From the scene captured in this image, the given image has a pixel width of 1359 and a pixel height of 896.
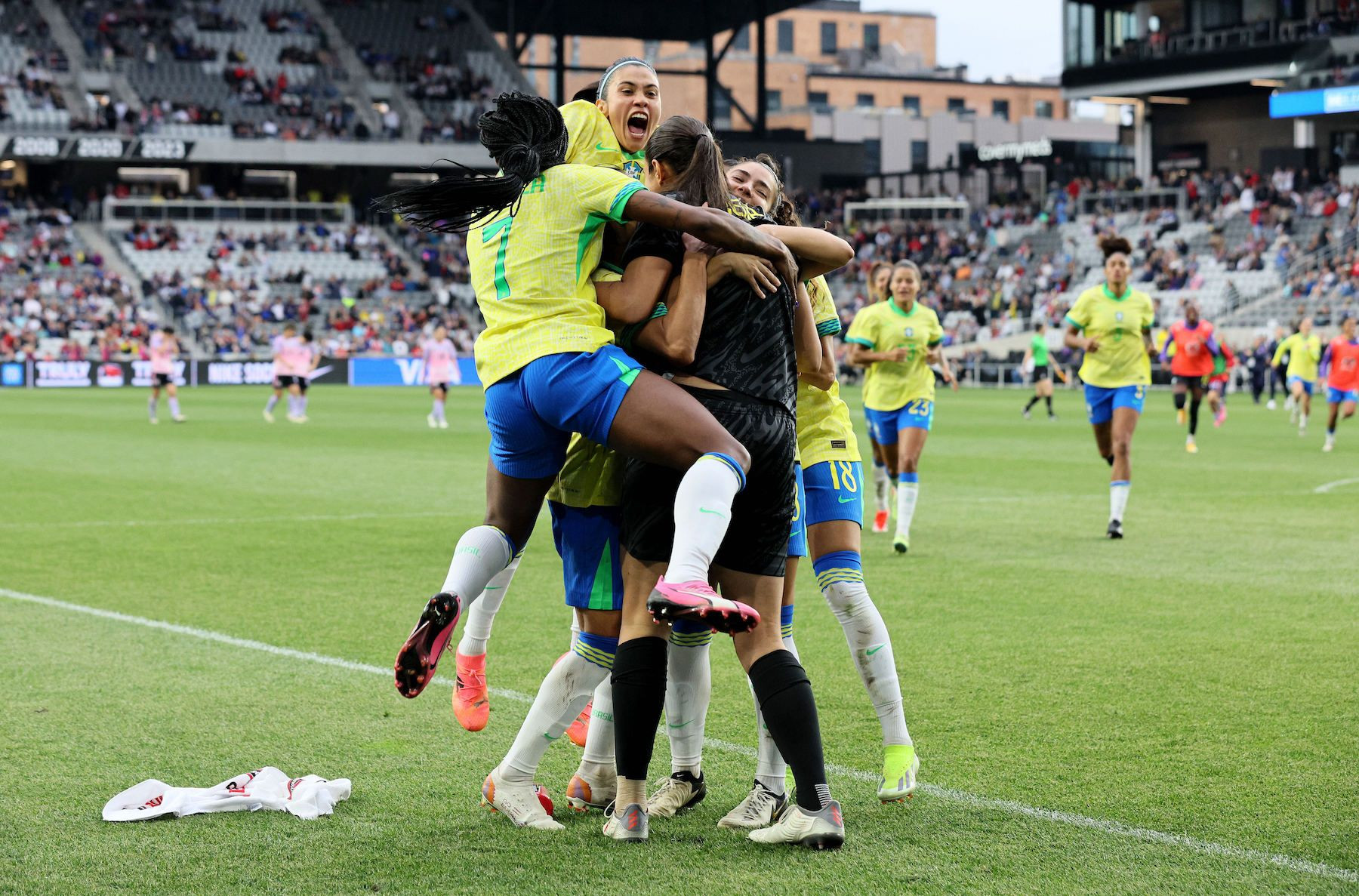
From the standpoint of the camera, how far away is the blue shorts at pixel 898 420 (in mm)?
12141

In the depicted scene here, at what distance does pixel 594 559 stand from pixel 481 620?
59 centimetres

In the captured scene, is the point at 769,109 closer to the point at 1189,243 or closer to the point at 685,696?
the point at 1189,243

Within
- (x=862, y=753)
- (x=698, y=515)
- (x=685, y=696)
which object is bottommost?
(x=862, y=753)

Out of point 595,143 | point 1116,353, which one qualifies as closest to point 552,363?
point 595,143

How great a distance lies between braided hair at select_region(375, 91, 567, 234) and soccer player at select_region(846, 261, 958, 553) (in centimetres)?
725

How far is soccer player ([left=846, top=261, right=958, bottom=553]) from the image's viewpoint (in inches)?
471

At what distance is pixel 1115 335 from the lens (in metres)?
12.9

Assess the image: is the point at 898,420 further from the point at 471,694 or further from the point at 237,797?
the point at 237,797

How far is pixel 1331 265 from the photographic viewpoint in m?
43.4

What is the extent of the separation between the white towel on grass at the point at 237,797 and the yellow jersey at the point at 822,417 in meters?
1.87

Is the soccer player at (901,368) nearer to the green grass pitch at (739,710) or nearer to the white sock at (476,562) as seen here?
the green grass pitch at (739,710)

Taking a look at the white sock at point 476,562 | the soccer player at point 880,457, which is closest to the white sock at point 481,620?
the white sock at point 476,562

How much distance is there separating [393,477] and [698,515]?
14311mm

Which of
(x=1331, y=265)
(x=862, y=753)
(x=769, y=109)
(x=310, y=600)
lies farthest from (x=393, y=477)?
(x=769, y=109)
